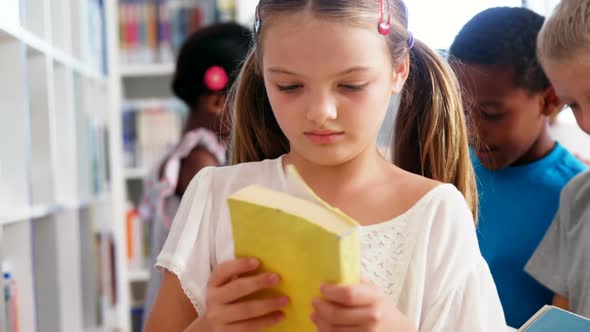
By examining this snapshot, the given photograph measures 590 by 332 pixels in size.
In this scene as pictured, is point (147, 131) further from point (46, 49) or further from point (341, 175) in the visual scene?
point (341, 175)

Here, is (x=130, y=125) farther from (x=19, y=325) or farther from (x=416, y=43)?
(x=416, y=43)

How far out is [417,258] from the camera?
96cm

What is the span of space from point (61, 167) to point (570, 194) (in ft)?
4.72

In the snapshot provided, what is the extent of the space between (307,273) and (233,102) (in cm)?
59

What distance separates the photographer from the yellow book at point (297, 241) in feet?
2.18

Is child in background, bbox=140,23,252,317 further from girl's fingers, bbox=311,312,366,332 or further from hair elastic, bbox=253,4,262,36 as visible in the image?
girl's fingers, bbox=311,312,366,332

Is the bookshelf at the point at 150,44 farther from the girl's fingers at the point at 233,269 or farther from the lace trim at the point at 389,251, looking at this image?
the girl's fingers at the point at 233,269

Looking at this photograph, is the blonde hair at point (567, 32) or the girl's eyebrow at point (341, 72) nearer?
the girl's eyebrow at point (341, 72)

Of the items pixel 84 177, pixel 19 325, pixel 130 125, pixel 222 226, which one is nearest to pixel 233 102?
pixel 222 226

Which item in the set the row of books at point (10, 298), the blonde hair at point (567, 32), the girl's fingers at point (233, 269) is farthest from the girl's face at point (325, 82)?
the row of books at point (10, 298)

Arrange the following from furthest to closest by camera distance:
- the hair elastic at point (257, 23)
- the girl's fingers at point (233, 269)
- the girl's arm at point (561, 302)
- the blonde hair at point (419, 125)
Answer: the girl's arm at point (561, 302) → the blonde hair at point (419, 125) → the hair elastic at point (257, 23) → the girl's fingers at point (233, 269)

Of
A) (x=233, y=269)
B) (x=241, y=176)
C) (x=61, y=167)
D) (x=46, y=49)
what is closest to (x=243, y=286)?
(x=233, y=269)

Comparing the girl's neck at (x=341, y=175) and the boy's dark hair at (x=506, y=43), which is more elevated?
the boy's dark hair at (x=506, y=43)

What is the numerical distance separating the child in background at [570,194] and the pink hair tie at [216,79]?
3.86 ft
